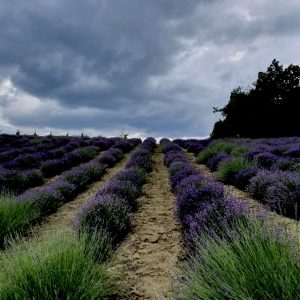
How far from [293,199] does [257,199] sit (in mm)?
1775

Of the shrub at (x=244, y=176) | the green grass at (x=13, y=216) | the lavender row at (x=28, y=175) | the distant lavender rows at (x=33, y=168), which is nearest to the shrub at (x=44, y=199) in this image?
the green grass at (x=13, y=216)

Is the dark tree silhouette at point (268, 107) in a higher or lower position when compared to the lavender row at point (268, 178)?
higher

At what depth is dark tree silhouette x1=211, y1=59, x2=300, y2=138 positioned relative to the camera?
3512 centimetres

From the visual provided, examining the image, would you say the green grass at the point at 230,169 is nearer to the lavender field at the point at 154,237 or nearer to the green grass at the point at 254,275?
the lavender field at the point at 154,237

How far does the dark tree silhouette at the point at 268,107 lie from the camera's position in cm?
3512

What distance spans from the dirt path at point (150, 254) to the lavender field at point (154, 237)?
0.01 meters

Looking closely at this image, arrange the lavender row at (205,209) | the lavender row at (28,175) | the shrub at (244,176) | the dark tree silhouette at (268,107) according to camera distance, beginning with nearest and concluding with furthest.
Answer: the lavender row at (205,209) → the shrub at (244,176) → the lavender row at (28,175) → the dark tree silhouette at (268,107)

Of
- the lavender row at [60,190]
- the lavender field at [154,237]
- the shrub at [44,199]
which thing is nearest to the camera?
the lavender field at [154,237]

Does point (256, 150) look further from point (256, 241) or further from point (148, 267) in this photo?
point (256, 241)

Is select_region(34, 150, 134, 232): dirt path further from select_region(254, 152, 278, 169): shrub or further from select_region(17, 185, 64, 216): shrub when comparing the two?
select_region(254, 152, 278, 169): shrub

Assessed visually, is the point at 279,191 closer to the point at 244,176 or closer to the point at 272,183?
the point at 272,183

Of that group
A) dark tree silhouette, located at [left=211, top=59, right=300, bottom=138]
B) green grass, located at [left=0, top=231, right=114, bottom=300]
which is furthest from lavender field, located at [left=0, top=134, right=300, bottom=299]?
dark tree silhouette, located at [left=211, top=59, right=300, bottom=138]

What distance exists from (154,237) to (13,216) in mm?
2511

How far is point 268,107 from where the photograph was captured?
36.0 meters
